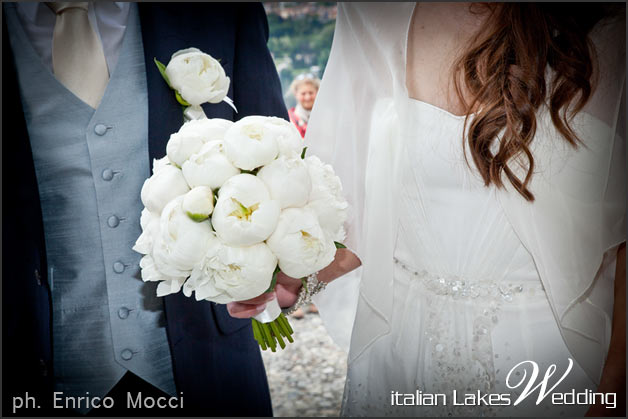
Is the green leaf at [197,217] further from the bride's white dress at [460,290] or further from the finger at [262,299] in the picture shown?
the bride's white dress at [460,290]

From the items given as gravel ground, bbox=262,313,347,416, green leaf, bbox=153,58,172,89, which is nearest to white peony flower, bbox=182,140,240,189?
green leaf, bbox=153,58,172,89

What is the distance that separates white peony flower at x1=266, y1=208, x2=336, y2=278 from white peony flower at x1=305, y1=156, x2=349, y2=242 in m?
0.03

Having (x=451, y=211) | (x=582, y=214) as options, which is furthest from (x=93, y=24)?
(x=582, y=214)

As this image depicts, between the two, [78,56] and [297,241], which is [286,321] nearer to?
[297,241]

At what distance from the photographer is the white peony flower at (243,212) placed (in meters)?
0.65

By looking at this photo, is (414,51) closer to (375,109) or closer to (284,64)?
(375,109)

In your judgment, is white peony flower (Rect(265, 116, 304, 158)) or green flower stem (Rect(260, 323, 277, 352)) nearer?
white peony flower (Rect(265, 116, 304, 158))

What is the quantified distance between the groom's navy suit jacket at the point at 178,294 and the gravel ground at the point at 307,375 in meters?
1.40

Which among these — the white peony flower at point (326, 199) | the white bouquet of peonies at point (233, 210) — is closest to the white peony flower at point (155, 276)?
the white bouquet of peonies at point (233, 210)

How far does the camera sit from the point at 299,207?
0.73 metres

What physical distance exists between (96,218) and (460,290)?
0.76 metres

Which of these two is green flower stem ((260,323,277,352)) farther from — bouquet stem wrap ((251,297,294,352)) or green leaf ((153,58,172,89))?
green leaf ((153,58,172,89))

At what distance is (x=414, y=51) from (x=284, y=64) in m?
2.45

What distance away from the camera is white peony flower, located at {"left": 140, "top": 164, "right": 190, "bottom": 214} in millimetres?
706
